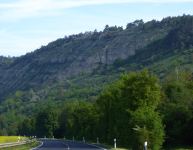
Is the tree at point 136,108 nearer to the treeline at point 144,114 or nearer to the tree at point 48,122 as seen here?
the treeline at point 144,114

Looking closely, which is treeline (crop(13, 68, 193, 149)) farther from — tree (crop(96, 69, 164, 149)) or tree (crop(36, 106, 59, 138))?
tree (crop(36, 106, 59, 138))

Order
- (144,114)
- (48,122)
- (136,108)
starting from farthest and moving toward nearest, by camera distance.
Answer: (48,122)
(136,108)
(144,114)

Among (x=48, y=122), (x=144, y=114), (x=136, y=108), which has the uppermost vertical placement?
(x=136, y=108)

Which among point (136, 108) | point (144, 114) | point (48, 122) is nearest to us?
point (144, 114)

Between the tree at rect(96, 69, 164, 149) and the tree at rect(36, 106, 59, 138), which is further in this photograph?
the tree at rect(36, 106, 59, 138)

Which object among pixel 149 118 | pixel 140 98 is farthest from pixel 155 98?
pixel 149 118

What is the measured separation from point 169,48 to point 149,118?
5441 inches

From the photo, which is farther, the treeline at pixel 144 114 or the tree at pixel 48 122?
the tree at pixel 48 122

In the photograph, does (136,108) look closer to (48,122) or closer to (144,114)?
(144,114)

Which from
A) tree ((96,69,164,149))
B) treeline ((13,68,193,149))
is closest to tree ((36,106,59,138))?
treeline ((13,68,193,149))

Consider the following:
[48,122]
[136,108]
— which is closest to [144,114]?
[136,108]

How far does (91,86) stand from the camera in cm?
19625

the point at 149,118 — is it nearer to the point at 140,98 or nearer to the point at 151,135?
the point at 151,135

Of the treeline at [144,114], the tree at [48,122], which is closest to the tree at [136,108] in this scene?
the treeline at [144,114]
